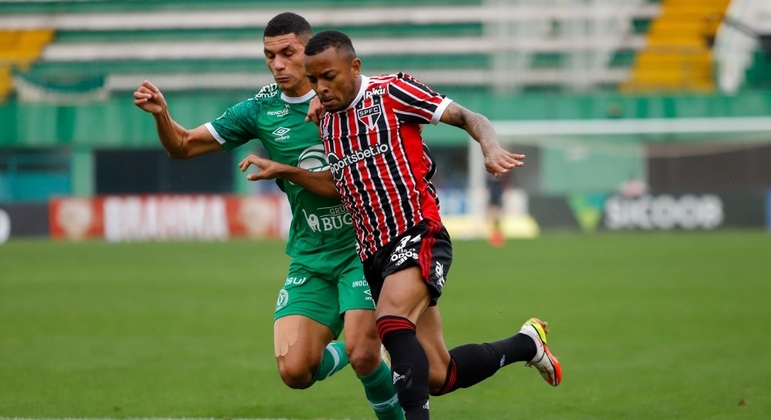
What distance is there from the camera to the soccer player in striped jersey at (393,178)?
541 centimetres

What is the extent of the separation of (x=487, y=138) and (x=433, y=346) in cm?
113

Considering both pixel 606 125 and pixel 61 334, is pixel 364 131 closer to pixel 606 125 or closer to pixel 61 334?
pixel 61 334

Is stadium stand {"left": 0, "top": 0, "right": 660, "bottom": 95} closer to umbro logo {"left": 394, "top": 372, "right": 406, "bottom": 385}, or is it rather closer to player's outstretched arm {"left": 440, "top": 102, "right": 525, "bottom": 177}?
player's outstretched arm {"left": 440, "top": 102, "right": 525, "bottom": 177}

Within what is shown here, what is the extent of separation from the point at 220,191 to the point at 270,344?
23.7 m

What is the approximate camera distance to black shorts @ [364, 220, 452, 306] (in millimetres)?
5418

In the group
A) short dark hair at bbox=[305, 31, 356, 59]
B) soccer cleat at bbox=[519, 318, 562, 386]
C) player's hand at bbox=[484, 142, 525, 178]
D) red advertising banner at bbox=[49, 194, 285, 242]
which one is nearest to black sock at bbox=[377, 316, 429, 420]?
player's hand at bbox=[484, 142, 525, 178]

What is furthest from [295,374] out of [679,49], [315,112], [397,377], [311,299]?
[679,49]

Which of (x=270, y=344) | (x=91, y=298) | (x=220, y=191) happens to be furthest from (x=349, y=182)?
(x=220, y=191)

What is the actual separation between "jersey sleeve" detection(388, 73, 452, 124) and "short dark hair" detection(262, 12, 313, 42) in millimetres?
684

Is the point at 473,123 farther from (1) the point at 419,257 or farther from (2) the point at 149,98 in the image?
(2) the point at 149,98

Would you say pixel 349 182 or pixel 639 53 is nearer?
pixel 349 182

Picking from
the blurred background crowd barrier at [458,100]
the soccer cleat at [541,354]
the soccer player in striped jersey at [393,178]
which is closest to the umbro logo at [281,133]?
the soccer player in striped jersey at [393,178]

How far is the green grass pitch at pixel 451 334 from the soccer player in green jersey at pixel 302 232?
3.75 ft

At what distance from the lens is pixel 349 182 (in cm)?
560
